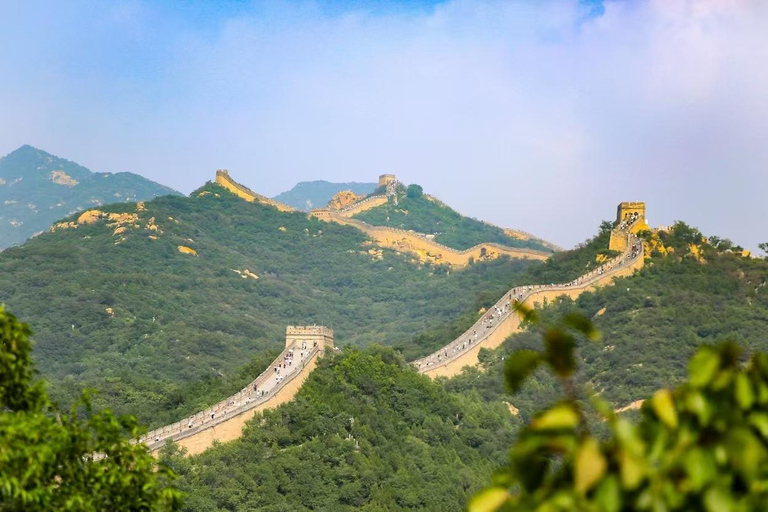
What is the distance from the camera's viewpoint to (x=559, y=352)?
290 inches

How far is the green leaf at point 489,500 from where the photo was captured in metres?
6.79

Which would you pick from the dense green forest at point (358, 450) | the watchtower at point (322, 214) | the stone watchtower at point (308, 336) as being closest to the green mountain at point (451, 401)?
the dense green forest at point (358, 450)

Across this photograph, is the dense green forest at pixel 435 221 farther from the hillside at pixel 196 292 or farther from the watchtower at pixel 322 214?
the hillside at pixel 196 292

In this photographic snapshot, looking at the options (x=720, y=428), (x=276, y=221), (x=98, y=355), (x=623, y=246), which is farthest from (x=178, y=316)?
(x=720, y=428)

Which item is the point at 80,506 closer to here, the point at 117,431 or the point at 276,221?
the point at 117,431

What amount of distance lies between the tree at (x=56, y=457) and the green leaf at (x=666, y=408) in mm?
6718

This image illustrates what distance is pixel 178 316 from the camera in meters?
86.4

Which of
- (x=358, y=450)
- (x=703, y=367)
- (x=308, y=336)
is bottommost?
(x=358, y=450)

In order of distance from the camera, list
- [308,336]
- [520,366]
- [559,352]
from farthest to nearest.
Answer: [308,336]
[520,366]
[559,352]

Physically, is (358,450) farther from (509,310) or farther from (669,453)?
(669,453)

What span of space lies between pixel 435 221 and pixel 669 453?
12663cm

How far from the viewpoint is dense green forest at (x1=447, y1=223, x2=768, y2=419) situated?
6309 cm

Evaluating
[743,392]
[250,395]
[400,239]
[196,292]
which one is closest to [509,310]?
[250,395]

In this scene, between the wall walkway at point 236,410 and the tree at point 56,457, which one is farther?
the wall walkway at point 236,410
